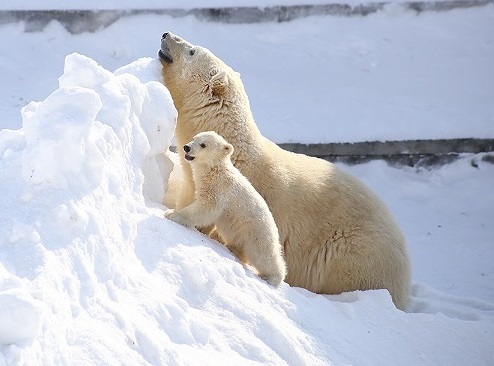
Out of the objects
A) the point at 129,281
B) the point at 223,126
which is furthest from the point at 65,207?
the point at 223,126

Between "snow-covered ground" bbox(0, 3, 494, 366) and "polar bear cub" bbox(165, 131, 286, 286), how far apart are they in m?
0.13

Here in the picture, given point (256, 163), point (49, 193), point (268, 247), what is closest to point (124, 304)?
point (49, 193)

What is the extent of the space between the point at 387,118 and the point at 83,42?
104 inches

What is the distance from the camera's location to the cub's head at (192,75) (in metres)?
4.84

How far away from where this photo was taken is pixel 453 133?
24.5 ft

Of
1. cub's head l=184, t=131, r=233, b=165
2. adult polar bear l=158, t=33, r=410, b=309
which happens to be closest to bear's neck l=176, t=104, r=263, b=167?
adult polar bear l=158, t=33, r=410, b=309

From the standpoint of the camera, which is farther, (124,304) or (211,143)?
(211,143)

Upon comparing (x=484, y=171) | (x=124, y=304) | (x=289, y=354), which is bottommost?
(x=484, y=171)

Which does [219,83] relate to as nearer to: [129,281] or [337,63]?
[129,281]

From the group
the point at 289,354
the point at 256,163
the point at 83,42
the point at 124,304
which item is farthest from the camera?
the point at 83,42

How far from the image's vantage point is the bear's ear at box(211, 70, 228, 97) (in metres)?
4.81

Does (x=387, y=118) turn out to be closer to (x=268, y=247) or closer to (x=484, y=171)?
(x=484, y=171)

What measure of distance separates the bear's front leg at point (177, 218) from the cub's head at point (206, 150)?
0.84ft

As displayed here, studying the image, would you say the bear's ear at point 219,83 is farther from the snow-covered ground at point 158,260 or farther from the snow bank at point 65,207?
the snow bank at point 65,207
